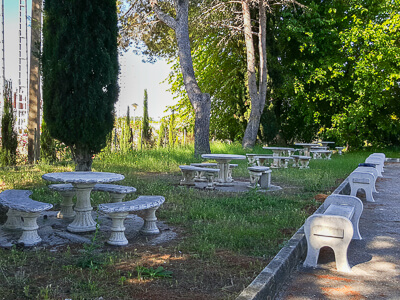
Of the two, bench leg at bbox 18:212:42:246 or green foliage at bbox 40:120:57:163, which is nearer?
bench leg at bbox 18:212:42:246

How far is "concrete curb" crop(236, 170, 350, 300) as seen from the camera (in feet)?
9.60

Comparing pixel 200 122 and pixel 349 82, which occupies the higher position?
pixel 349 82

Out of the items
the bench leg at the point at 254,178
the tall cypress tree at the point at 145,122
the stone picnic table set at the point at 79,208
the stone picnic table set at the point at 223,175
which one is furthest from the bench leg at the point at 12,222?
the tall cypress tree at the point at 145,122

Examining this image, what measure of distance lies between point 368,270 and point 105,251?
2671 mm

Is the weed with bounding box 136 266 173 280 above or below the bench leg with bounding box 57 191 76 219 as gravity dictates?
below

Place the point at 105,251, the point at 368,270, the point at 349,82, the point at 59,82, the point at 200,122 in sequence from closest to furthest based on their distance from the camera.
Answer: the point at 368,270, the point at 105,251, the point at 59,82, the point at 200,122, the point at 349,82

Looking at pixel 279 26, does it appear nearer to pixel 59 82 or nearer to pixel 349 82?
pixel 349 82

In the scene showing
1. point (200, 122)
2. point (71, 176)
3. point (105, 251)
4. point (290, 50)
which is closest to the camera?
point (105, 251)

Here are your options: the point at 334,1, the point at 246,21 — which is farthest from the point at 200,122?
the point at 334,1

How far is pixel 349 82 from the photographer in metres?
24.0

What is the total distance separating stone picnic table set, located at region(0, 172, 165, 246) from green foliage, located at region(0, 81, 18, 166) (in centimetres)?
675

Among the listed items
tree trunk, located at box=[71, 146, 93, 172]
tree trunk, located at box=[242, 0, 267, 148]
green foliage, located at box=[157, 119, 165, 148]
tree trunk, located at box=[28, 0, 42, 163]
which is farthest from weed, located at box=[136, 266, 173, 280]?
tree trunk, located at box=[242, 0, 267, 148]

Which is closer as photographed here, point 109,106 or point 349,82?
point 109,106

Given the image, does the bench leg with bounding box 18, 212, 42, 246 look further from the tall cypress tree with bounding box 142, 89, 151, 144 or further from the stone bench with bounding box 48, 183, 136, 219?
the tall cypress tree with bounding box 142, 89, 151, 144
